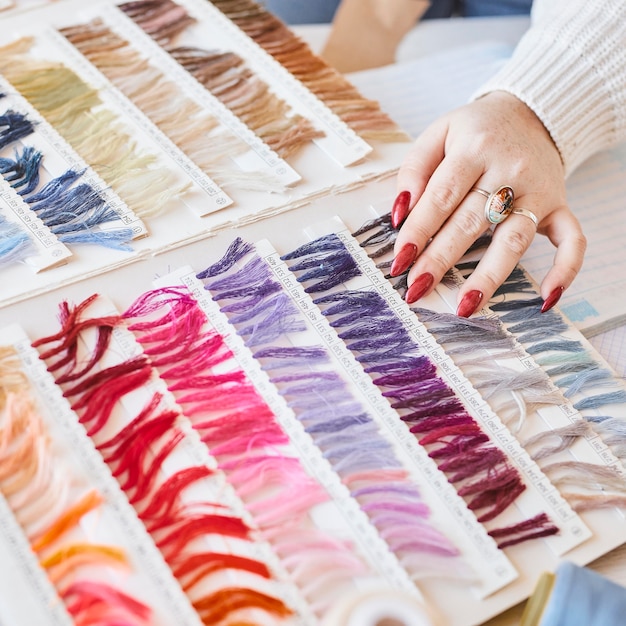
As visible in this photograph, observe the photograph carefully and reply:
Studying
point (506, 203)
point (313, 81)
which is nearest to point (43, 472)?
point (506, 203)

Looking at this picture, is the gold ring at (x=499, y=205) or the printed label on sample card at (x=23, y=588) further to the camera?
the gold ring at (x=499, y=205)

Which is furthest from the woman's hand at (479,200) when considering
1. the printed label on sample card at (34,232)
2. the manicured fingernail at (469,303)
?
the printed label on sample card at (34,232)

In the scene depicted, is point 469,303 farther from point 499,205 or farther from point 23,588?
point 23,588

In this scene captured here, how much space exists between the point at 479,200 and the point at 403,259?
0.14 metres

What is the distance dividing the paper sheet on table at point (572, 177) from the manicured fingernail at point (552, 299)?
7cm

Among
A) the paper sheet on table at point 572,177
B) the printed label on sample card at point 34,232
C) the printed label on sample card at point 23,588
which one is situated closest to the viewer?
the printed label on sample card at point 23,588

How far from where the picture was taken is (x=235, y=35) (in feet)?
3.99

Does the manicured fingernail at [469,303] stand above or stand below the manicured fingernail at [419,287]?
below

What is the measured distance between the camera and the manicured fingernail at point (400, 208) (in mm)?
953

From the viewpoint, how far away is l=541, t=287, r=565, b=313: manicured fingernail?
92 centimetres

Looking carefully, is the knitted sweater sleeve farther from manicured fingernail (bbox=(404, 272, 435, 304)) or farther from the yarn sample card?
manicured fingernail (bbox=(404, 272, 435, 304))

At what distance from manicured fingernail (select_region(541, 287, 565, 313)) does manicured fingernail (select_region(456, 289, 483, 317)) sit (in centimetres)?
9

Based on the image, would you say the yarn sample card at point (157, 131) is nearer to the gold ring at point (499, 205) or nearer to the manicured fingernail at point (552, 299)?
the gold ring at point (499, 205)

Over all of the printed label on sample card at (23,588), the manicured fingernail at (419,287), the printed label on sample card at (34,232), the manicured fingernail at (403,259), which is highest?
the printed label on sample card at (34,232)
